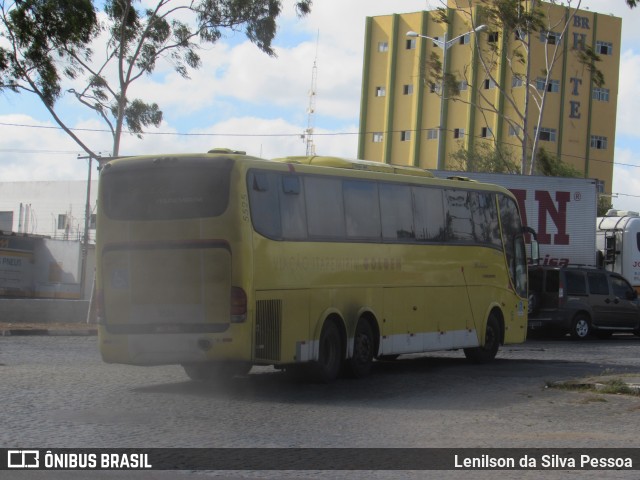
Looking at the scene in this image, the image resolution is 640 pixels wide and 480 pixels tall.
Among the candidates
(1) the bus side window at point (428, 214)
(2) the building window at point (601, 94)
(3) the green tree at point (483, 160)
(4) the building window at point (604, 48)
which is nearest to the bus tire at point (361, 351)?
(1) the bus side window at point (428, 214)

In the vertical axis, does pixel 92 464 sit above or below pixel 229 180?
below

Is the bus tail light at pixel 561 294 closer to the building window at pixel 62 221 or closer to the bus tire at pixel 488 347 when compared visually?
the bus tire at pixel 488 347

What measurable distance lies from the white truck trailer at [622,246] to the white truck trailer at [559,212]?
3399 millimetres

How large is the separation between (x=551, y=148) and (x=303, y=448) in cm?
6537

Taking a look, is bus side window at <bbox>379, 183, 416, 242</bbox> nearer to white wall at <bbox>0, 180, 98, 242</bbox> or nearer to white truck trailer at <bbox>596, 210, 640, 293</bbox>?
white truck trailer at <bbox>596, 210, 640, 293</bbox>

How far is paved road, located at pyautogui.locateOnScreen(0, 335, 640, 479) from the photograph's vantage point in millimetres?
9727

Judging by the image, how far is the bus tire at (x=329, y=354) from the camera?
1482 cm

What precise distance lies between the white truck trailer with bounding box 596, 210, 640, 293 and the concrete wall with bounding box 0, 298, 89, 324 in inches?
633

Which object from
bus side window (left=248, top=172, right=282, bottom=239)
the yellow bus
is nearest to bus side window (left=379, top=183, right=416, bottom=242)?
the yellow bus

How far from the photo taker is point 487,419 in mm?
11438

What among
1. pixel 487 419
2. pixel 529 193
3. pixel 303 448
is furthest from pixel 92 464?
pixel 529 193

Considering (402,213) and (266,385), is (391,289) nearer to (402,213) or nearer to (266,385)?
(402,213)

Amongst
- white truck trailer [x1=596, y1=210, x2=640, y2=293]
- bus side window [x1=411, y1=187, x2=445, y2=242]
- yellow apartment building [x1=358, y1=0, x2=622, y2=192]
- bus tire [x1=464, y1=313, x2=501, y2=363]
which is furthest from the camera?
yellow apartment building [x1=358, y1=0, x2=622, y2=192]

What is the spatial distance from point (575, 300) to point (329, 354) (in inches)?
543
